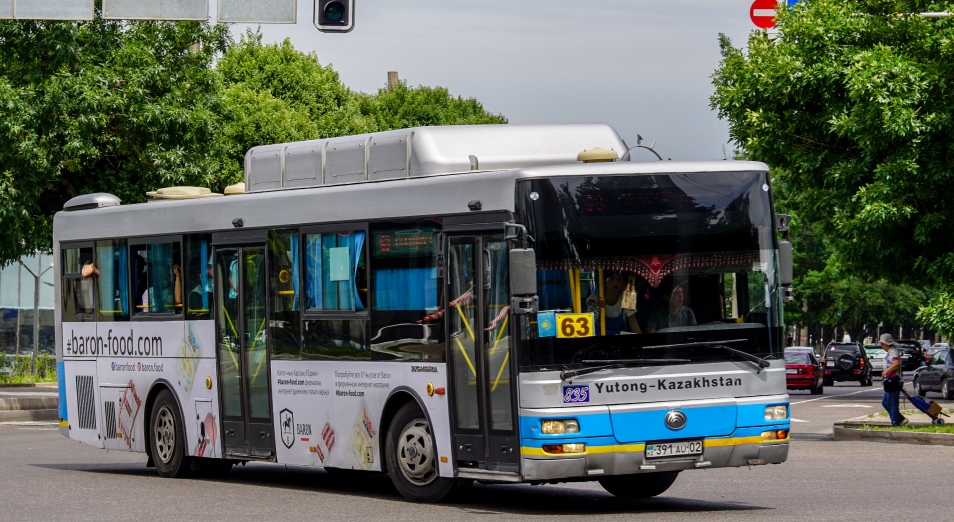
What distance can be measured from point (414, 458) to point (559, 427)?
1904mm

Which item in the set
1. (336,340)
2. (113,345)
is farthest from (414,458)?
(113,345)

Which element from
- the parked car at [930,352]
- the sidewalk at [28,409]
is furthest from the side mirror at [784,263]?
the parked car at [930,352]

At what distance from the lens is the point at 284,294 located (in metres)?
15.4

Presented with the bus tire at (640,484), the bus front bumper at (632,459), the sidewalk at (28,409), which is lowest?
the bus tire at (640,484)

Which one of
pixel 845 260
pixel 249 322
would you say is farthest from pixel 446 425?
pixel 845 260

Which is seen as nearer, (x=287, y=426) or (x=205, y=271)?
(x=287, y=426)

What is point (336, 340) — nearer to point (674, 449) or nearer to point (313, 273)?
point (313, 273)

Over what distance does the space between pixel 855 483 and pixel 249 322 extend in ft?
20.2

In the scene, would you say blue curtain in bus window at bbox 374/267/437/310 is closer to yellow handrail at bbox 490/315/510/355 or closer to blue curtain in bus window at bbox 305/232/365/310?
blue curtain in bus window at bbox 305/232/365/310

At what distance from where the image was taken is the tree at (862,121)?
102ft

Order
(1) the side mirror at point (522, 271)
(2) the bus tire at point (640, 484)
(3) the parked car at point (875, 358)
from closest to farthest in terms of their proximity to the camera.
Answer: (1) the side mirror at point (522, 271), (2) the bus tire at point (640, 484), (3) the parked car at point (875, 358)

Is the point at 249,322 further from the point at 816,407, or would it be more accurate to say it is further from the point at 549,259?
the point at 816,407

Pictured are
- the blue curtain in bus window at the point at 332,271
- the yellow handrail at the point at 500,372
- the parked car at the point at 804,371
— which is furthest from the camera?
the parked car at the point at 804,371

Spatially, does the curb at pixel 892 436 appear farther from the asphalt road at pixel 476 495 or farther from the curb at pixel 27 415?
the curb at pixel 27 415
